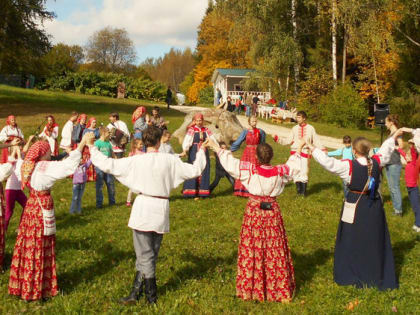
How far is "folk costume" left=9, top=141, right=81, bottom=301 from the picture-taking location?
477 cm

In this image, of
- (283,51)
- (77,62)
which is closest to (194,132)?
(283,51)

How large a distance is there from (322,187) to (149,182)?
8402 mm

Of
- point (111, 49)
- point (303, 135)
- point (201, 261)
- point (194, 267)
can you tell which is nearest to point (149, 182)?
point (194, 267)

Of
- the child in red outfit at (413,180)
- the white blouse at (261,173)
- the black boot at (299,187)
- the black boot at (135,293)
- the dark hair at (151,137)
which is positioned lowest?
the black boot at (135,293)

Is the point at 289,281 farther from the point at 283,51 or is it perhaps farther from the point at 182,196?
the point at 283,51

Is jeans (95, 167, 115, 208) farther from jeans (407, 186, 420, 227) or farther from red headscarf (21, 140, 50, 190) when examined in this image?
jeans (407, 186, 420, 227)

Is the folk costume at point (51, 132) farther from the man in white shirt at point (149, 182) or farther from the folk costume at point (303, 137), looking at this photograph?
the man in white shirt at point (149, 182)

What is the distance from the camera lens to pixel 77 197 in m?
8.89

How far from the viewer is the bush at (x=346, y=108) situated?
28219mm

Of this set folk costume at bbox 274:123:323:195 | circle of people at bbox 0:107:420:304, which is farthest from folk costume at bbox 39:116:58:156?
circle of people at bbox 0:107:420:304

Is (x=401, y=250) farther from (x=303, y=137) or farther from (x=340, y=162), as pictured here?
(x=303, y=137)

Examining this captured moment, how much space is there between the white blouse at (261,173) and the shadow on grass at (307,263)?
1.57 m

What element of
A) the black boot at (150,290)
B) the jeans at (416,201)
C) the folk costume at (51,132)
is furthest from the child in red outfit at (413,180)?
the folk costume at (51,132)

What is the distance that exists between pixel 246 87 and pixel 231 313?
31152mm
